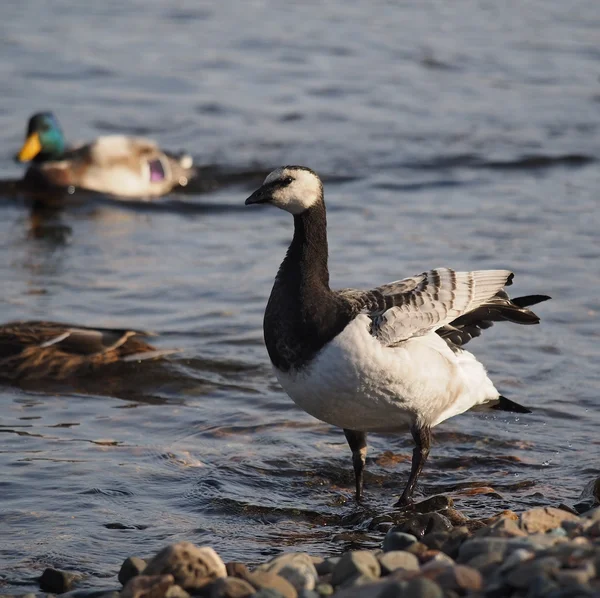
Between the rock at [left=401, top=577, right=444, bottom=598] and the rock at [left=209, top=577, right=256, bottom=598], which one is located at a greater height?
the rock at [left=401, top=577, right=444, bottom=598]

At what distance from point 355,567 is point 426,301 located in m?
2.10

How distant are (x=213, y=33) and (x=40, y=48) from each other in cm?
332

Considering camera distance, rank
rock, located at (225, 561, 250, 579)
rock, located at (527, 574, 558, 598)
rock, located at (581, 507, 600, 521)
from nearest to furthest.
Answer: rock, located at (527, 574, 558, 598) < rock, located at (225, 561, 250, 579) < rock, located at (581, 507, 600, 521)

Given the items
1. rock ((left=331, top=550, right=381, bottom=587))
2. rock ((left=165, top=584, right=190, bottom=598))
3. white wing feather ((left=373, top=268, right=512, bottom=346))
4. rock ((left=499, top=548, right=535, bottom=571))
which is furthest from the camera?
white wing feather ((left=373, top=268, right=512, bottom=346))

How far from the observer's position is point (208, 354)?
987 cm

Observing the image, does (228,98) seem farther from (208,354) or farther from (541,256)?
(208,354)

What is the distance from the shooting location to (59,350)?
30.8 ft

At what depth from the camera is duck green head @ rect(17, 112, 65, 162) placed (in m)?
15.4

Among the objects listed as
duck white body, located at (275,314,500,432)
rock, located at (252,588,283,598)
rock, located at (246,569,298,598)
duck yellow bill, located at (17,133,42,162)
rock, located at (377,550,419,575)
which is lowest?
rock, located at (246,569,298,598)

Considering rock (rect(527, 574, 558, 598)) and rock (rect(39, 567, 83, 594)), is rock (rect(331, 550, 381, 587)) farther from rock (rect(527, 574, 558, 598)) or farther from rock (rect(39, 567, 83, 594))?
rock (rect(39, 567, 83, 594))

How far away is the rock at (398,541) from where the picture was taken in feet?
19.1

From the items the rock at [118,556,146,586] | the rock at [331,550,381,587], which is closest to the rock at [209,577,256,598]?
the rock at [331,550,381,587]

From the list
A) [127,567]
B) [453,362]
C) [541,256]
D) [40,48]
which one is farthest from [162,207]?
[127,567]

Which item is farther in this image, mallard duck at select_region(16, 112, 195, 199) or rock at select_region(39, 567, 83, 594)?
mallard duck at select_region(16, 112, 195, 199)
